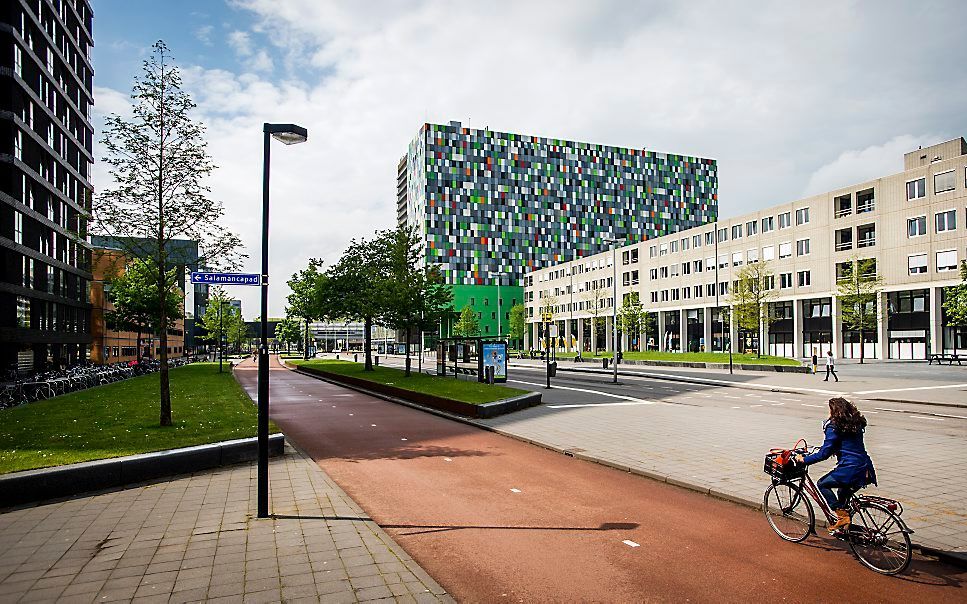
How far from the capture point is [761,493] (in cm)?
907

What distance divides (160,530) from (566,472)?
22.0ft

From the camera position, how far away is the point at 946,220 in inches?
2047

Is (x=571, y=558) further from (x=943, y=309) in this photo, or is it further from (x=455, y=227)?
(x=455, y=227)

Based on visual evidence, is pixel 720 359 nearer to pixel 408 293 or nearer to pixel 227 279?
pixel 408 293

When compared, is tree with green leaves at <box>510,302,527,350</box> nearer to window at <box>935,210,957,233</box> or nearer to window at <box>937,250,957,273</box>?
window at <box>937,250,957,273</box>

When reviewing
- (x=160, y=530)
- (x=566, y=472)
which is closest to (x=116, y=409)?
(x=160, y=530)

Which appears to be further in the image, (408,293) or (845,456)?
(408,293)

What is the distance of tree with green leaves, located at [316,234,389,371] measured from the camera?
42.4 m

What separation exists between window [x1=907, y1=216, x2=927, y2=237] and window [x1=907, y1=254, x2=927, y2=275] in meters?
1.99

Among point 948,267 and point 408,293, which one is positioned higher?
point 948,267

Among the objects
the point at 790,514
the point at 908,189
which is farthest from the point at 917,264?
the point at 790,514

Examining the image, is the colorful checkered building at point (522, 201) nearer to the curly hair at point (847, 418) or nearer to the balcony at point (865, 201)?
the balcony at point (865, 201)

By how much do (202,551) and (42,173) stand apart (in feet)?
161

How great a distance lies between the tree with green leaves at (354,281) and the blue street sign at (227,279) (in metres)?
32.5
